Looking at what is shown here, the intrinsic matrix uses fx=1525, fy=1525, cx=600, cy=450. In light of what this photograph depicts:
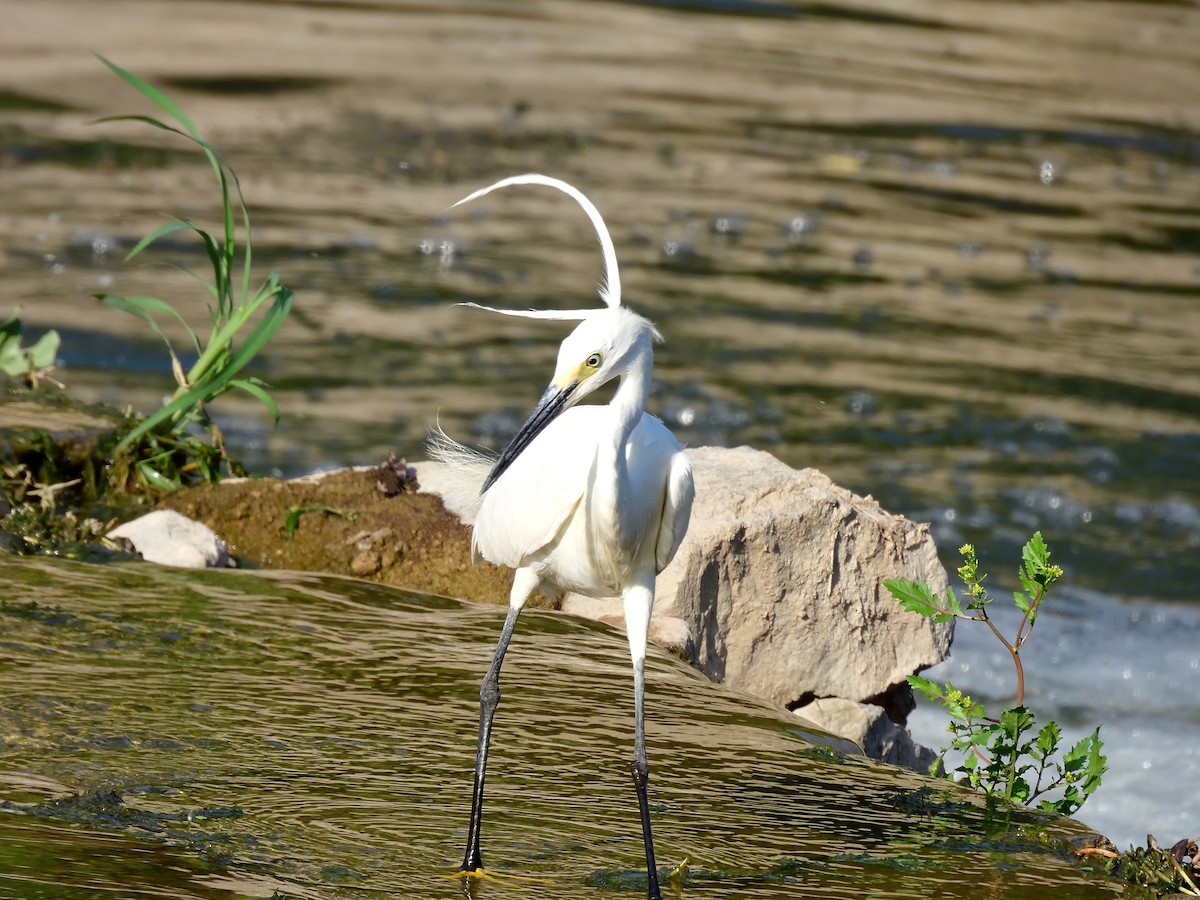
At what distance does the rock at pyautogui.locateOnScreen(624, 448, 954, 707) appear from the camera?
4828 mm

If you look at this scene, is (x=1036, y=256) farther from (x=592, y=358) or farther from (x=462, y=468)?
(x=592, y=358)

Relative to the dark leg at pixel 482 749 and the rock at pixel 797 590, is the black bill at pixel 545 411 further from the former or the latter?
the rock at pixel 797 590

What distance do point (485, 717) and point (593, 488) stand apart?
581 mm

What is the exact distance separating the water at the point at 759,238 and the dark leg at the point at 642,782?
3.25 m

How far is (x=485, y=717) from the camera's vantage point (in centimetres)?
350

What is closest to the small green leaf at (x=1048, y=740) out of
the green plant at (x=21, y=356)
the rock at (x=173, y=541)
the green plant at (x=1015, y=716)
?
the green plant at (x=1015, y=716)

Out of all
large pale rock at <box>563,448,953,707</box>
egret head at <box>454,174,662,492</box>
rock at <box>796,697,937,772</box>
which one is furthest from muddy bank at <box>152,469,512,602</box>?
egret head at <box>454,174,662,492</box>

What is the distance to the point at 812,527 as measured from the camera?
192 inches

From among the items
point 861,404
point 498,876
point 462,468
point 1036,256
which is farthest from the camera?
point 1036,256

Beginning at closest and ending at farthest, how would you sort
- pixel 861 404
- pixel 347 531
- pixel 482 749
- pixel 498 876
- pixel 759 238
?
pixel 498 876, pixel 482 749, pixel 347 531, pixel 861 404, pixel 759 238

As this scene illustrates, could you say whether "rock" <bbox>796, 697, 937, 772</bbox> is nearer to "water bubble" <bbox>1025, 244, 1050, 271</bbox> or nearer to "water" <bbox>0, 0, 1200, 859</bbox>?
"water" <bbox>0, 0, 1200, 859</bbox>

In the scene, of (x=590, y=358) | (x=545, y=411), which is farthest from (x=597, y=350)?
(x=545, y=411)

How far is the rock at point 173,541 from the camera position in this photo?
16.0 ft

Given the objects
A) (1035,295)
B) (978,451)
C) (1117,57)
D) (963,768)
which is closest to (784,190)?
(1035,295)
